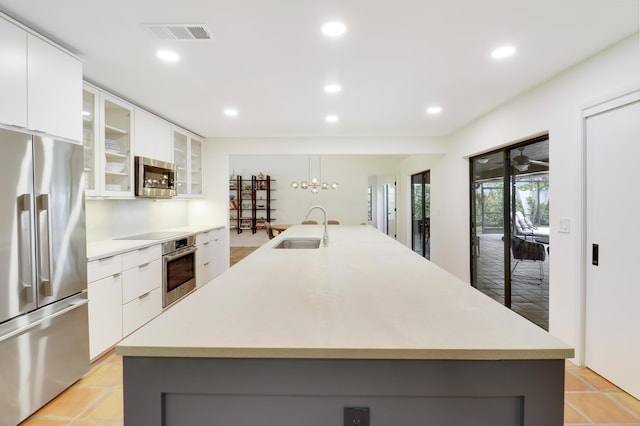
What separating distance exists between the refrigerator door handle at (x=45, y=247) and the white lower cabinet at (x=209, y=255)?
2495 millimetres

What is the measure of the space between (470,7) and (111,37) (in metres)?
2.31

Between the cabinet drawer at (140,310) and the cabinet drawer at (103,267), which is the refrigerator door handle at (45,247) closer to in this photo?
the cabinet drawer at (103,267)

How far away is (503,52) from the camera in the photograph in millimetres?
2512

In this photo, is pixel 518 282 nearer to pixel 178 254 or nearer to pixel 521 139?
pixel 521 139

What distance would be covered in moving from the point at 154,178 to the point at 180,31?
230cm

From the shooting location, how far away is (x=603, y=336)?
8.20 feet

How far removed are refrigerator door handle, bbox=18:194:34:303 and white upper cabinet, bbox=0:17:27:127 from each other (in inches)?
18.1

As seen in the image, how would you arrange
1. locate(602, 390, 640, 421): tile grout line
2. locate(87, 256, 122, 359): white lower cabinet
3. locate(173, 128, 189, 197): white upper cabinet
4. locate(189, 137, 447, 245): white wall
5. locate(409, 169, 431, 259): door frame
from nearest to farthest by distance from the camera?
locate(602, 390, 640, 421): tile grout line, locate(87, 256, 122, 359): white lower cabinet, locate(173, 128, 189, 197): white upper cabinet, locate(189, 137, 447, 245): white wall, locate(409, 169, 431, 259): door frame

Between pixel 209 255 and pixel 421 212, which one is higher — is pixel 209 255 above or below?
below

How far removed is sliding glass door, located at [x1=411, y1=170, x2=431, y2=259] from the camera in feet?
23.4

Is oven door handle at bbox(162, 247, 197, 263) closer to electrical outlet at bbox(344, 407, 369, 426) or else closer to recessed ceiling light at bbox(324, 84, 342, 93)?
recessed ceiling light at bbox(324, 84, 342, 93)

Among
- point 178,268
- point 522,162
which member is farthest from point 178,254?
point 522,162

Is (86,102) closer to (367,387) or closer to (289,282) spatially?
(289,282)

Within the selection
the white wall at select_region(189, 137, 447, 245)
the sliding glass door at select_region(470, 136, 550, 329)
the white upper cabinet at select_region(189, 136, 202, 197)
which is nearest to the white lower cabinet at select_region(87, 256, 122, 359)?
the white upper cabinet at select_region(189, 136, 202, 197)
